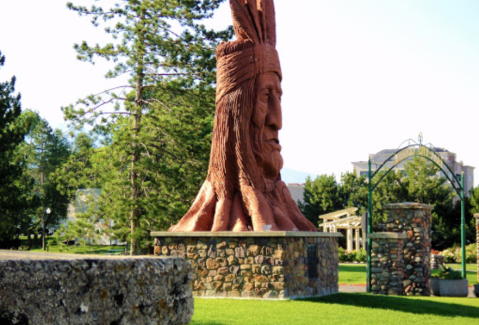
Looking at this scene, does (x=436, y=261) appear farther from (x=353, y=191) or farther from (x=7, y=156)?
(x=353, y=191)

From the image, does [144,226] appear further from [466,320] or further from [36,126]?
[36,126]

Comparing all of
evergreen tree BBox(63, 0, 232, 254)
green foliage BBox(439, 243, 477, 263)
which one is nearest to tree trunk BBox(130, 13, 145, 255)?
evergreen tree BBox(63, 0, 232, 254)

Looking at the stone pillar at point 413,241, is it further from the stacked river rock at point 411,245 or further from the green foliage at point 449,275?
the green foliage at point 449,275

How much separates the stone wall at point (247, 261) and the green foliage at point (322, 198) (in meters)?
33.3

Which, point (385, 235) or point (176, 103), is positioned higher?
point (176, 103)

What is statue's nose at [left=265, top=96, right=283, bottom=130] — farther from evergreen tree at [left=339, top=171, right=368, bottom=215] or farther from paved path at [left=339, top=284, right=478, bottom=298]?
evergreen tree at [left=339, top=171, right=368, bottom=215]

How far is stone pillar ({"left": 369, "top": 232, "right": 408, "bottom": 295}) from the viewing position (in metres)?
16.3

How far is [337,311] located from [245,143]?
418 centimetres

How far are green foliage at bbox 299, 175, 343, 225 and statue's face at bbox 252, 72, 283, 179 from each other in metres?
32.8

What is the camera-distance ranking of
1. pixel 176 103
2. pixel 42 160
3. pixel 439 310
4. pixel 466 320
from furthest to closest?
pixel 42 160
pixel 176 103
pixel 439 310
pixel 466 320

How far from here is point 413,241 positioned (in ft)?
55.1

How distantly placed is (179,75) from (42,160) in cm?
2686

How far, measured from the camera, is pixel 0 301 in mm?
1684

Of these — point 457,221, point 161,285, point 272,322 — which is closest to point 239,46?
point 272,322
